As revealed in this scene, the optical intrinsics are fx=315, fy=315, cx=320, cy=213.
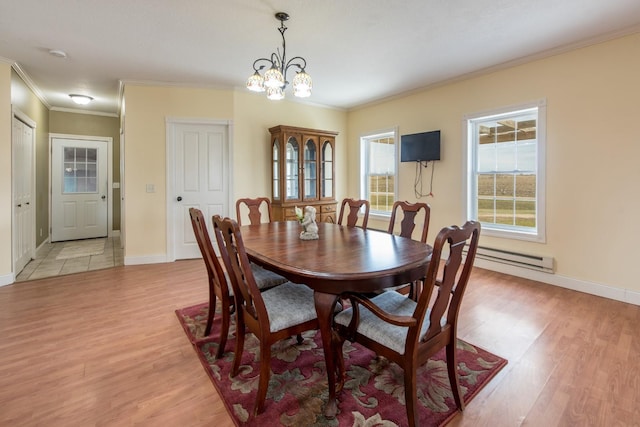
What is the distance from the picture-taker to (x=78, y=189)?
20.7ft

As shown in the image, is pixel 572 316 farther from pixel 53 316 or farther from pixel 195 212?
pixel 53 316

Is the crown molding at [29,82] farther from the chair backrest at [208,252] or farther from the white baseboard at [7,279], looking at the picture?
the chair backrest at [208,252]

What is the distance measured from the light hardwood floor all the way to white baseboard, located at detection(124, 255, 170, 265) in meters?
0.95

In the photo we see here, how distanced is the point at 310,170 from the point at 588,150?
11.5ft

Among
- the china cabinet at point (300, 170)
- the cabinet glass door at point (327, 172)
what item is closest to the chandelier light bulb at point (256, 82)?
the china cabinet at point (300, 170)

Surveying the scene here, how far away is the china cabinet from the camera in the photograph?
4.86 metres

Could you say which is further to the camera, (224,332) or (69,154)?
(69,154)

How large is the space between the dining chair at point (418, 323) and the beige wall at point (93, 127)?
6.62 m

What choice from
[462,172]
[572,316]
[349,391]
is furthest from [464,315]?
[462,172]

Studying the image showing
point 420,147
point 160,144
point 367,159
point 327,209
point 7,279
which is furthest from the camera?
point 367,159

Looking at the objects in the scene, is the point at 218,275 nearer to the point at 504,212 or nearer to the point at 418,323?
→ the point at 418,323

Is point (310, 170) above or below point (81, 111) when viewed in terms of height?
below

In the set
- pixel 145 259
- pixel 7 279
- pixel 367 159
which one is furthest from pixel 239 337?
pixel 367 159

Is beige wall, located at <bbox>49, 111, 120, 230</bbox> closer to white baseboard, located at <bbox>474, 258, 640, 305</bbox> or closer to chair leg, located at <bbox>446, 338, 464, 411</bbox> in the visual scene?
white baseboard, located at <bbox>474, 258, 640, 305</bbox>
